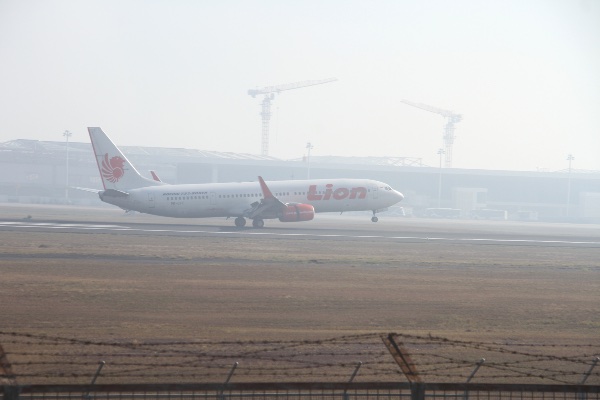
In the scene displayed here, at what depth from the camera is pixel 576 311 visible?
102ft

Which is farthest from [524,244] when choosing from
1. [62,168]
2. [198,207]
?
[62,168]

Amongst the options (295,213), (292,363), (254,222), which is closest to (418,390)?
(292,363)

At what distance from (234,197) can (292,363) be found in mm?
→ 57740

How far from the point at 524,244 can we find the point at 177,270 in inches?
1406

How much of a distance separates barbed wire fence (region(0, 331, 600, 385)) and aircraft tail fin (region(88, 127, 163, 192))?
5378 centimetres

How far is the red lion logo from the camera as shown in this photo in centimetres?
7588

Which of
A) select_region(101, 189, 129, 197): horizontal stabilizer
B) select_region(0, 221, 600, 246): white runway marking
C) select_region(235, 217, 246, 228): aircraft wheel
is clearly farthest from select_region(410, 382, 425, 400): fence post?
select_region(235, 217, 246, 228): aircraft wheel

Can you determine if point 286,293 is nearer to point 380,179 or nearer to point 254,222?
point 254,222

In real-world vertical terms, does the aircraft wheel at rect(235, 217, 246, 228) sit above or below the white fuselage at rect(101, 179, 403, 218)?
below

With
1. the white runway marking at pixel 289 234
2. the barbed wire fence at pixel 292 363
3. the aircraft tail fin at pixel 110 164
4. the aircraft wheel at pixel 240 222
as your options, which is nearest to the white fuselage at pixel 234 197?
the aircraft wheel at pixel 240 222

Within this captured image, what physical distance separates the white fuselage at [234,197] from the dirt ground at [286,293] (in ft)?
58.5

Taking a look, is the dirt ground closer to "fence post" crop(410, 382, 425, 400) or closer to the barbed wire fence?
the barbed wire fence

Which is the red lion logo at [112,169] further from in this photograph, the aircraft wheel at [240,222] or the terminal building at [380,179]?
the terminal building at [380,179]

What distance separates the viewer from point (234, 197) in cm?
7744
